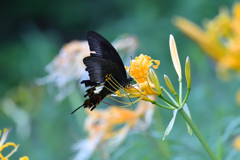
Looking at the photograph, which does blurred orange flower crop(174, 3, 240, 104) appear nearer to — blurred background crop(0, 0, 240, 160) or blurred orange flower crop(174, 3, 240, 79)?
blurred orange flower crop(174, 3, 240, 79)

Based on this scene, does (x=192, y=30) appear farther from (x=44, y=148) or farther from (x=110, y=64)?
(x=44, y=148)

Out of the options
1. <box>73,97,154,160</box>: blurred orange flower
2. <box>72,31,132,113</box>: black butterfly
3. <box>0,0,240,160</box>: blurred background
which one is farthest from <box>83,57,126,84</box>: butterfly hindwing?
<box>0,0,240,160</box>: blurred background

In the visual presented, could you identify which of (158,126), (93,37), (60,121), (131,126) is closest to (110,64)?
(93,37)

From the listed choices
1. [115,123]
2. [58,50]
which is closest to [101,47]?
[115,123]

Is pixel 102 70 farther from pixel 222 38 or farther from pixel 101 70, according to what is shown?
pixel 222 38

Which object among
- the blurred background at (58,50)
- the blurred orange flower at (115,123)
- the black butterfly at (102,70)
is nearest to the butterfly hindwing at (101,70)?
the black butterfly at (102,70)

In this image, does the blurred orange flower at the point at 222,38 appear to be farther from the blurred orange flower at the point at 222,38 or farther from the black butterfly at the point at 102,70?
the black butterfly at the point at 102,70
